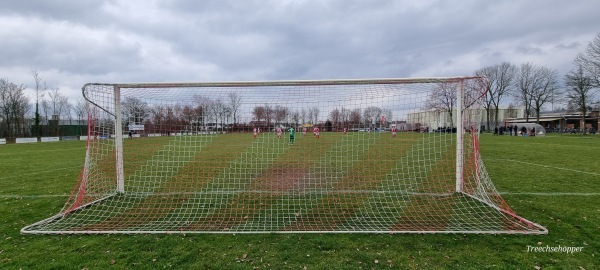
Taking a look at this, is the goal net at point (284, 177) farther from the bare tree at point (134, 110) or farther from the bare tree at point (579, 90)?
the bare tree at point (579, 90)

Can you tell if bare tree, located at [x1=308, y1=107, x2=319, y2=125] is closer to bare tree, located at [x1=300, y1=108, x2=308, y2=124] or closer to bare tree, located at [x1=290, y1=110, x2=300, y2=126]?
bare tree, located at [x1=300, y1=108, x2=308, y2=124]

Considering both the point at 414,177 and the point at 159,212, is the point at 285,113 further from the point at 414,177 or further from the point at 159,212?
the point at 414,177

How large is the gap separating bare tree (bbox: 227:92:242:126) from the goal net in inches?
1.3

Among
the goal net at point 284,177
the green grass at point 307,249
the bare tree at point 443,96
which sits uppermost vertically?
the bare tree at point 443,96

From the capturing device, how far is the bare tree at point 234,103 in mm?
6863

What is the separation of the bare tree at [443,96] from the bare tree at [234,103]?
168 inches

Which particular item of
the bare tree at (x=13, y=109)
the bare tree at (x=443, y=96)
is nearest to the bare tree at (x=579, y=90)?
the bare tree at (x=443, y=96)

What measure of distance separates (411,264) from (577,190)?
6233 millimetres

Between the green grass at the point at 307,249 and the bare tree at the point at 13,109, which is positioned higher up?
the bare tree at the point at 13,109

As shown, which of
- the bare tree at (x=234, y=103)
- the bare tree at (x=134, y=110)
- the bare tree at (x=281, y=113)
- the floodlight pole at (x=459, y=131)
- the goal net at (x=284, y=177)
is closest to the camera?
the goal net at (x=284, y=177)

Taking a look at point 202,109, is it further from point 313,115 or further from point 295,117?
point 313,115

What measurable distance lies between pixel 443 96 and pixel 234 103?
4.94 metres

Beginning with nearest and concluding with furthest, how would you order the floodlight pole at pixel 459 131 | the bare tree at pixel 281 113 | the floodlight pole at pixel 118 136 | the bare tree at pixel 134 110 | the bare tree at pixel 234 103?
the floodlight pole at pixel 459 131 < the floodlight pole at pixel 118 136 < the bare tree at pixel 234 103 < the bare tree at pixel 134 110 < the bare tree at pixel 281 113

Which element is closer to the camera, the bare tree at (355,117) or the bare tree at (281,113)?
the bare tree at (281,113)
